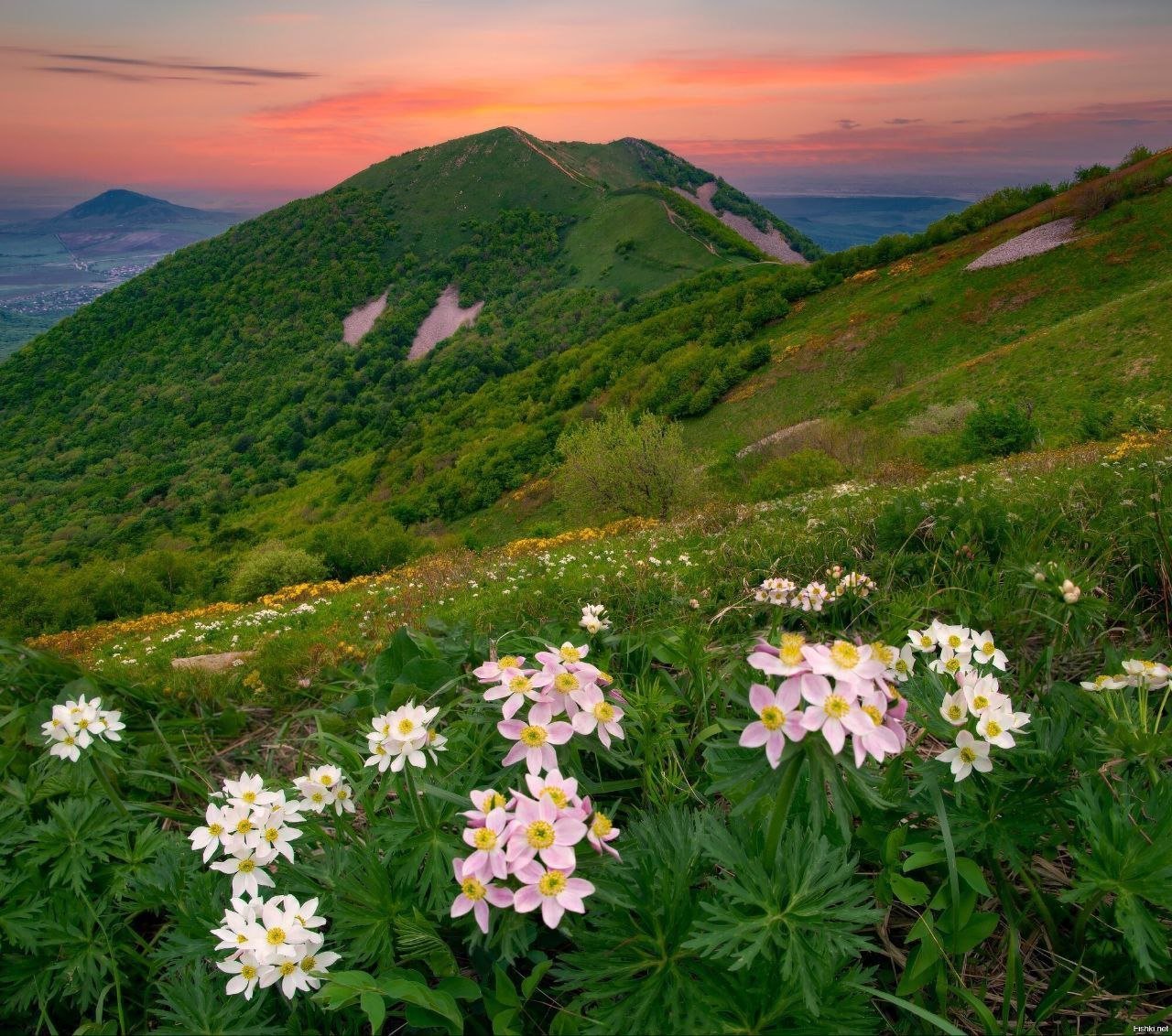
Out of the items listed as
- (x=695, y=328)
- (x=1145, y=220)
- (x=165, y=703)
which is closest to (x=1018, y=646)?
(x=165, y=703)

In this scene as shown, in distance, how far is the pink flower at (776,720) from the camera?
47.8 inches

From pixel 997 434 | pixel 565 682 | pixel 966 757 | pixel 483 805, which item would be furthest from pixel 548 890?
pixel 997 434

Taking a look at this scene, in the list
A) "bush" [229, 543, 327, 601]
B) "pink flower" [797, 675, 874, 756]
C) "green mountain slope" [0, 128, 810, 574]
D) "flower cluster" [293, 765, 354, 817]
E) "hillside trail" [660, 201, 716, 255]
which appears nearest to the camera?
"pink flower" [797, 675, 874, 756]

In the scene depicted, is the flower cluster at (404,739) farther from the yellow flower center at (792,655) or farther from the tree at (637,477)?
the tree at (637,477)

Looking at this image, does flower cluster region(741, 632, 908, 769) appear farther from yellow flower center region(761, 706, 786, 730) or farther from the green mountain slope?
the green mountain slope

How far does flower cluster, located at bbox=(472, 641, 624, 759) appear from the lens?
1646 millimetres

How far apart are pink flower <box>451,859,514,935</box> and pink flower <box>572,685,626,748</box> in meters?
0.40

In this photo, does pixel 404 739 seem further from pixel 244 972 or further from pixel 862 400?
pixel 862 400

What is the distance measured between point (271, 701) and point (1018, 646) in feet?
11.8

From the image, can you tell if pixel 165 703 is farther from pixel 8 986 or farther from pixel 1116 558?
pixel 1116 558

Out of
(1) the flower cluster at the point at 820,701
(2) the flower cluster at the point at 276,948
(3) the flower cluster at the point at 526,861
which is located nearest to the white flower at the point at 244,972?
(2) the flower cluster at the point at 276,948

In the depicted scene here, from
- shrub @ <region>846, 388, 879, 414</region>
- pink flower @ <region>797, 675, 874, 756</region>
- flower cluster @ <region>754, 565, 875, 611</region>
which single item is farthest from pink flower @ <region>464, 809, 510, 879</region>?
shrub @ <region>846, 388, 879, 414</region>

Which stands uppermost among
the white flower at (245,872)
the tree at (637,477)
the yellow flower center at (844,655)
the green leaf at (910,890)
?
the yellow flower center at (844,655)

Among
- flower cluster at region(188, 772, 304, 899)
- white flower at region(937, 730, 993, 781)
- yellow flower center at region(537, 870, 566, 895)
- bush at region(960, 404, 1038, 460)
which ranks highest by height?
yellow flower center at region(537, 870, 566, 895)
